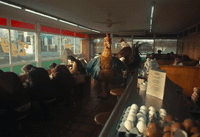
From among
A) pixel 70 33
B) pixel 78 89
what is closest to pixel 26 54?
pixel 78 89

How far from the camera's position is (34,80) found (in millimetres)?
3031

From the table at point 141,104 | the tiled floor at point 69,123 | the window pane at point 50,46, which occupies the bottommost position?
the tiled floor at point 69,123

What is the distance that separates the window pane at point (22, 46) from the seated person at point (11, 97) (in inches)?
188

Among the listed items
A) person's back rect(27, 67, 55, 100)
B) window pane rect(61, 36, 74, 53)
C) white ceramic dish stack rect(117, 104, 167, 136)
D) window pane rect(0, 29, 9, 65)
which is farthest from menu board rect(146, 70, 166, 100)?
window pane rect(61, 36, 74, 53)

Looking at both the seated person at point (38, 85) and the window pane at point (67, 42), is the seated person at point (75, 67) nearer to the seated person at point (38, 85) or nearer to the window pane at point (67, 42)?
the seated person at point (38, 85)

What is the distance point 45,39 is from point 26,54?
1.81 metres

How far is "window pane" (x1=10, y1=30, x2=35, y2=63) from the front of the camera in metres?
6.62

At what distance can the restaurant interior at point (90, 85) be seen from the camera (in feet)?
3.73

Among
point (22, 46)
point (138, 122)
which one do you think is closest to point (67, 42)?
point (22, 46)

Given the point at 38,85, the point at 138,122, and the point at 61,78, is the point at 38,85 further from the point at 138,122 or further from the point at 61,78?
the point at 138,122

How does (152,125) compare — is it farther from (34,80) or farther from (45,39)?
(45,39)

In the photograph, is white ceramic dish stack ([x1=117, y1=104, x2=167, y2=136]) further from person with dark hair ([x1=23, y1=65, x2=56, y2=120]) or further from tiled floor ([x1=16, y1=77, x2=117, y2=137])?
person with dark hair ([x1=23, y1=65, x2=56, y2=120])

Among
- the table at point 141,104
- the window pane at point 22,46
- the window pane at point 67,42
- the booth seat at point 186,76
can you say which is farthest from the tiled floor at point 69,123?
the window pane at point 67,42

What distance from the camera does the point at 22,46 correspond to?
7.07 metres
